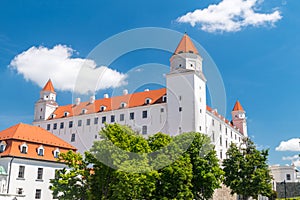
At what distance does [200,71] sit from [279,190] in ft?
90.5

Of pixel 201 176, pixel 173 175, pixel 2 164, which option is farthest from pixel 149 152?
pixel 2 164

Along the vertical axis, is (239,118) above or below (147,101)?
above

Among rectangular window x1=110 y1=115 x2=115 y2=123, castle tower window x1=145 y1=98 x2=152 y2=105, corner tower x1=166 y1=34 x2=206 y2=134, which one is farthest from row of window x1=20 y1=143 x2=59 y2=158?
castle tower window x1=145 y1=98 x2=152 y2=105

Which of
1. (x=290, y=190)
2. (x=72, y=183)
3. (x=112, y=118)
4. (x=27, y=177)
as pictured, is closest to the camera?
(x=72, y=183)

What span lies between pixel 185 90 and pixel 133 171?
32.3 meters

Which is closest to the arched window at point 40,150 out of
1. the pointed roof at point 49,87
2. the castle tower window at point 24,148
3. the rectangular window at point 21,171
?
the castle tower window at point 24,148

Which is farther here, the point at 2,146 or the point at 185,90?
the point at 185,90

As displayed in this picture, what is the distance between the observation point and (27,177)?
37.1m

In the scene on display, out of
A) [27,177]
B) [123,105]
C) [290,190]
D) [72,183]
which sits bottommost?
[290,190]

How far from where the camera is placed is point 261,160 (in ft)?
146

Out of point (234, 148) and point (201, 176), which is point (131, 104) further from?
point (201, 176)

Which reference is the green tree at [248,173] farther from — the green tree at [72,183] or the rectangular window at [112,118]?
the rectangular window at [112,118]

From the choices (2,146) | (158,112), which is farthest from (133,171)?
(158,112)

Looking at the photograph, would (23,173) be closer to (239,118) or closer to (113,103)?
(113,103)
